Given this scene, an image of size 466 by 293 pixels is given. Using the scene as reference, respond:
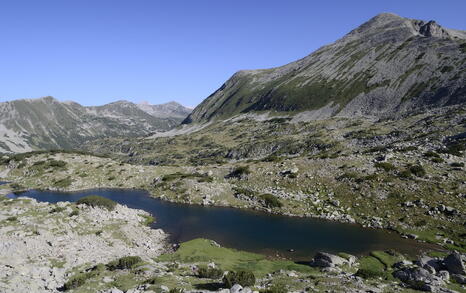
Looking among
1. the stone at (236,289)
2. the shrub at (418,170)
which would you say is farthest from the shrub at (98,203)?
the shrub at (418,170)

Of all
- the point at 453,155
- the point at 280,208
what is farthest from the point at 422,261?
the point at 453,155

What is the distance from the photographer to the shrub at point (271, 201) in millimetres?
56656

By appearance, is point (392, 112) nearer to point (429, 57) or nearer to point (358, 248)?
point (429, 57)

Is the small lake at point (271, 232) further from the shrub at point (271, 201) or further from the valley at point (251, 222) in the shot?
the shrub at point (271, 201)

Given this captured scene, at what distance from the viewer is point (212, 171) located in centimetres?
7969

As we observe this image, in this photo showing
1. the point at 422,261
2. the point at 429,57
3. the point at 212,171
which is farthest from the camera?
the point at 429,57

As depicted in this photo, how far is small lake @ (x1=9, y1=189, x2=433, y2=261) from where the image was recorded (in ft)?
128

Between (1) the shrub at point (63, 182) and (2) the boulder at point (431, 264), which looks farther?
(1) the shrub at point (63, 182)

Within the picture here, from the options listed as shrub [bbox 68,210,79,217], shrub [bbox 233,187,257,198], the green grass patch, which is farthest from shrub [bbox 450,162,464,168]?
shrub [bbox 68,210,79,217]

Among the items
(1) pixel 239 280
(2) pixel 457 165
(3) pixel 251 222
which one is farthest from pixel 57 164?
(2) pixel 457 165

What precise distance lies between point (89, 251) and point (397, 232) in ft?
133

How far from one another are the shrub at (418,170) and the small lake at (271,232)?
15.3m

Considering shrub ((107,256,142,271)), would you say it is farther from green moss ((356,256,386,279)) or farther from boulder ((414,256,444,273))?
boulder ((414,256,444,273))

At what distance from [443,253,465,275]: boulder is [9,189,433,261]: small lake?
10.2 meters
